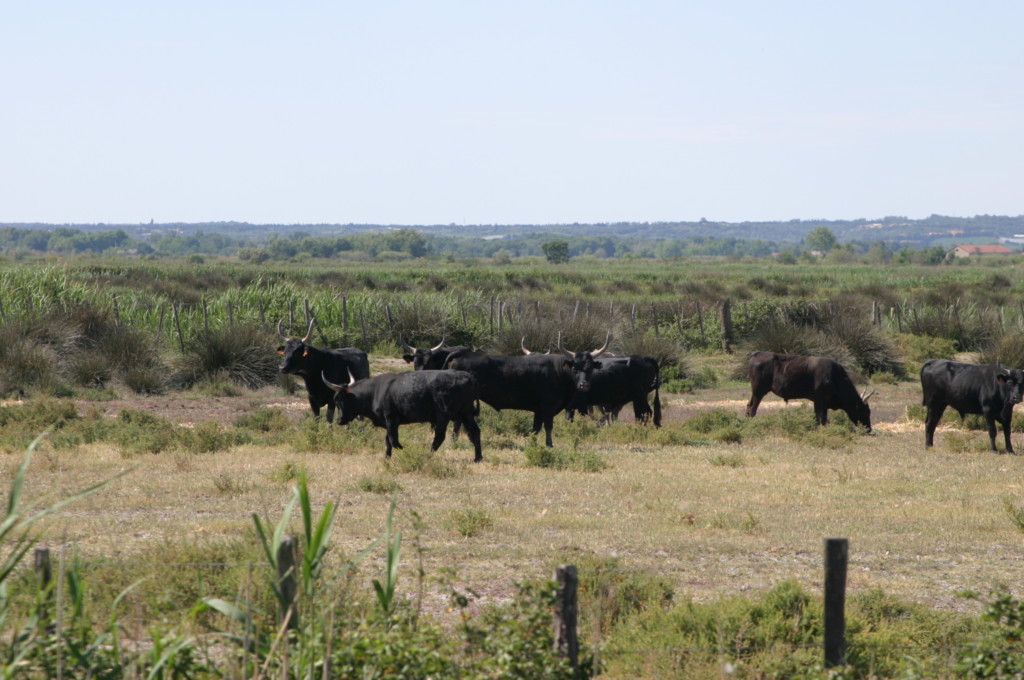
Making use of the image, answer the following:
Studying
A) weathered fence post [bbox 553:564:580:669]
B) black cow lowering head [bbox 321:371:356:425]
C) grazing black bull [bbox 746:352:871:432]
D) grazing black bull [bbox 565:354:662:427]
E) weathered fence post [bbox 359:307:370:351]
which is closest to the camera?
weathered fence post [bbox 553:564:580:669]

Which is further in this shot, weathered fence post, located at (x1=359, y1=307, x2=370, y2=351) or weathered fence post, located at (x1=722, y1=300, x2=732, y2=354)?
weathered fence post, located at (x1=722, y1=300, x2=732, y2=354)

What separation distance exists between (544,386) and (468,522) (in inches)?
277

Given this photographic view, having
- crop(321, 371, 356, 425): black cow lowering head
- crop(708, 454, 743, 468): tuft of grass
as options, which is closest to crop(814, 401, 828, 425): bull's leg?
crop(708, 454, 743, 468): tuft of grass

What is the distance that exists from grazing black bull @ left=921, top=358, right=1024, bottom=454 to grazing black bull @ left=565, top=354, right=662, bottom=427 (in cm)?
411

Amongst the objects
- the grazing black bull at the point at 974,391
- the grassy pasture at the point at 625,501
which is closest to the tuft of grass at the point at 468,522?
the grassy pasture at the point at 625,501

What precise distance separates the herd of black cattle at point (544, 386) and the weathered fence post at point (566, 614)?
29.6ft

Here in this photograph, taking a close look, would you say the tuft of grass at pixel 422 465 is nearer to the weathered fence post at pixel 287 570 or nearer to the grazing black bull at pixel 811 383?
the weathered fence post at pixel 287 570

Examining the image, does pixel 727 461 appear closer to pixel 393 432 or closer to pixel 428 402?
pixel 428 402

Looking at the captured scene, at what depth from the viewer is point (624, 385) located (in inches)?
754

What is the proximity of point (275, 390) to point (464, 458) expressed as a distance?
403 inches

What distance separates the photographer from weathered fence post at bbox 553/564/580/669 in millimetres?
5332

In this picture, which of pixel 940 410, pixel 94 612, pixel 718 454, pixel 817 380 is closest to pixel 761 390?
pixel 817 380

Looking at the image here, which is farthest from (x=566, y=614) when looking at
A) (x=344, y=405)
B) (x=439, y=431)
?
(x=344, y=405)

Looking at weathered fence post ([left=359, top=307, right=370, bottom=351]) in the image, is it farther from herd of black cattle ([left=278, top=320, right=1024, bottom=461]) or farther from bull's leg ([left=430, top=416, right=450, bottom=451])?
bull's leg ([left=430, top=416, right=450, bottom=451])
